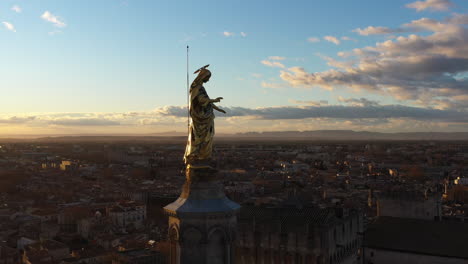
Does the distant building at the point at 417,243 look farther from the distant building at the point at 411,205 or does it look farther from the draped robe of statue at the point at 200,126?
the draped robe of statue at the point at 200,126

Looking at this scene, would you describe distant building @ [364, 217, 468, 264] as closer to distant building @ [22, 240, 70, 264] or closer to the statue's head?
the statue's head

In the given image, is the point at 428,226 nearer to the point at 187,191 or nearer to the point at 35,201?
the point at 187,191

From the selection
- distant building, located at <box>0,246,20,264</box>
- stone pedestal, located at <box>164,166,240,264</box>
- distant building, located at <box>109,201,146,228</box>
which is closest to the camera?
stone pedestal, located at <box>164,166,240,264</box>

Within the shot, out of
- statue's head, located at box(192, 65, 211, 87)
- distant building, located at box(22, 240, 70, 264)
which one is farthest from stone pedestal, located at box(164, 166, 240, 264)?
distant building, located at box(22, 240, 70, 264)

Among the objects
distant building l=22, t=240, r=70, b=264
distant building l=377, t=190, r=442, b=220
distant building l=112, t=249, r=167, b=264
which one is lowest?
distant building l=22, t=240, r=70, b=264

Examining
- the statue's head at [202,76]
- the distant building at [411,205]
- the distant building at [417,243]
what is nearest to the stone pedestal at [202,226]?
the statue's head at [202,76]

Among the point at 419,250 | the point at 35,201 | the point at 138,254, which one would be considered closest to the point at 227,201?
the point at 419,250
